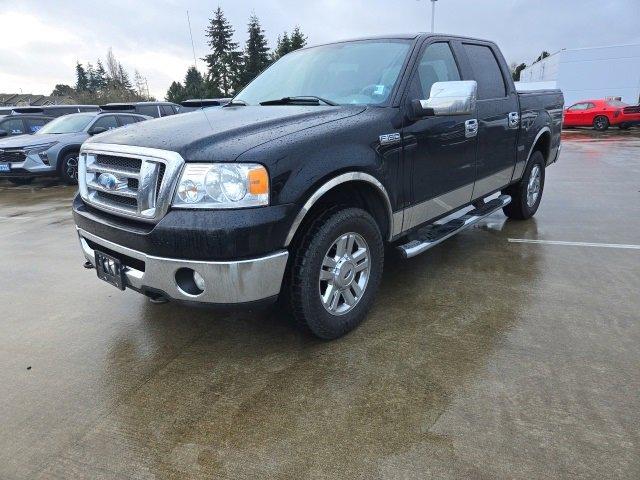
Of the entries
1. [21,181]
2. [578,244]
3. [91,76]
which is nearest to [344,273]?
[578,244]

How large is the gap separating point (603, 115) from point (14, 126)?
22.5 metres

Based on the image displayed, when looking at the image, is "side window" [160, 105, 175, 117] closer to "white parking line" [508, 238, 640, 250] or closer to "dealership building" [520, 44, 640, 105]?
"white parking line" [508, 238, 640, 250]

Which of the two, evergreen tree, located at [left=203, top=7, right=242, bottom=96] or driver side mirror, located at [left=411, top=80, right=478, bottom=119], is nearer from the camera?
driver side mirror, located at [left=411, top=80, right=478, bottom=119]

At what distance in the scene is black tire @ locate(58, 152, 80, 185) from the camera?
992 centimetres

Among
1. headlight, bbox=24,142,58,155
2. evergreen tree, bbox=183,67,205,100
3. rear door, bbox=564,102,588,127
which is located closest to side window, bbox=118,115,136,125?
headlight, bbox=24,142,58,155

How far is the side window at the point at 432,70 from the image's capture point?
3360mm

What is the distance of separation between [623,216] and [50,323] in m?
6.17

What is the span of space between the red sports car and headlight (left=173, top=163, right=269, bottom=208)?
912 inches

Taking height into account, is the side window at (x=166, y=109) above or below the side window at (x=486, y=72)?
below

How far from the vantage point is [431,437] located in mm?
2082

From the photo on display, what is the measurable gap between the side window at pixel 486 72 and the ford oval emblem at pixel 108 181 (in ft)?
10.1

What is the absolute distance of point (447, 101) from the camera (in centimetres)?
304

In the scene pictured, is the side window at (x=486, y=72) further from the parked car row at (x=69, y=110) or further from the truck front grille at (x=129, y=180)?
the parked car row at (x=69, y=110)

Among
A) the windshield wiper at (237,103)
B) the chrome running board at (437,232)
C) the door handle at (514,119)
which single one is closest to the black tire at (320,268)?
the chrome running board at (437,232)
